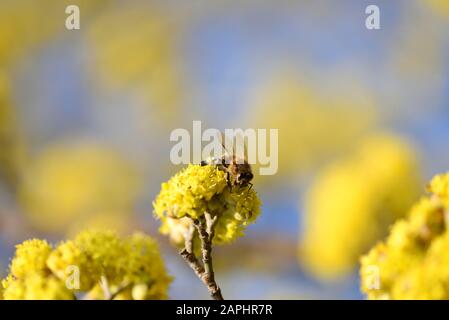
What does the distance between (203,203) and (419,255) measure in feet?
1.07

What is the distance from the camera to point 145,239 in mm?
1080

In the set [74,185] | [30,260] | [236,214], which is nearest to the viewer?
[30,260]

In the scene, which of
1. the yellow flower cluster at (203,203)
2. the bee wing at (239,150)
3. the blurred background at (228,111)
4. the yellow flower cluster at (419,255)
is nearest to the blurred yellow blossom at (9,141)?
the blurred background at (228,111)

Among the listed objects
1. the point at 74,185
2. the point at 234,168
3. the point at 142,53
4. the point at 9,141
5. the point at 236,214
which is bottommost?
the point at 236,214

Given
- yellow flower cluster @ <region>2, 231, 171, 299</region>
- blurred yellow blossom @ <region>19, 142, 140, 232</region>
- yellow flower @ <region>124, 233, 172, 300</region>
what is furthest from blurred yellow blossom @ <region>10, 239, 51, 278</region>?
blurred yellow blossom @ <region>19, 142, 140, 232</region>

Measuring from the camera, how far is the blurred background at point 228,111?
1.99 meters

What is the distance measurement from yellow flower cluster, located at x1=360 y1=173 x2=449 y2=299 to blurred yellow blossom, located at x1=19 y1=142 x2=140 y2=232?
137 cm

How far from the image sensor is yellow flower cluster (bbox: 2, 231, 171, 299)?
0.94 metres

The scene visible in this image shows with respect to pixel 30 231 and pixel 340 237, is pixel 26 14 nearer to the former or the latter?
pixel 30 231

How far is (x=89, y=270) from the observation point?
3.18 feet

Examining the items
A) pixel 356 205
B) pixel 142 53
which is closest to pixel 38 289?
pixel 356 205

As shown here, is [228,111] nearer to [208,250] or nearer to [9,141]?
[9,141]

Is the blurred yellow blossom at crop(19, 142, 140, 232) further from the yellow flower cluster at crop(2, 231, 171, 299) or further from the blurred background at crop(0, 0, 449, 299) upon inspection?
the yellow flower cluster at crop(2, 231, 171, 299)
